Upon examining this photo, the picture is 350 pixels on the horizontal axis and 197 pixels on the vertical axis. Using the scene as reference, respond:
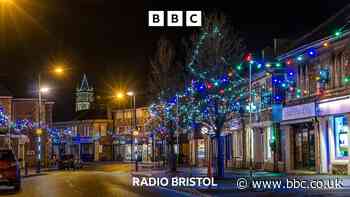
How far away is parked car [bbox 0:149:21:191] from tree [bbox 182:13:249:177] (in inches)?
416

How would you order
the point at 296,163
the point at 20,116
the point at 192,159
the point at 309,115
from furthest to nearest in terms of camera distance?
1. the point at 20,116
2. the point at 192,159
3. the point at 296,163
4. the point at 309,115

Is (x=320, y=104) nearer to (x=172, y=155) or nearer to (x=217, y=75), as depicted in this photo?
(x=217, y=75)

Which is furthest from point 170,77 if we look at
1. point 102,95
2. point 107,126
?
point 102,95

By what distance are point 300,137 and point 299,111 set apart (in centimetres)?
205

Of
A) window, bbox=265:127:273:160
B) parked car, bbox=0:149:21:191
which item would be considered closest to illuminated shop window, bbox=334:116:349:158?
window, bbox=265:127:273:160

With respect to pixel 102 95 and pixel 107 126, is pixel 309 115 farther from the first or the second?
pixel 102 95

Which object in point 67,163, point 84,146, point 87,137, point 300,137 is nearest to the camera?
point 300,137

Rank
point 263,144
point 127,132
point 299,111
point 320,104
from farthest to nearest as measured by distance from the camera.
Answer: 1. point 127,132
2. point 263,144
3. point 299,111
4. point 320,104

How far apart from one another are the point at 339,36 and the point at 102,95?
115 meters

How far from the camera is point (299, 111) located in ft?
127

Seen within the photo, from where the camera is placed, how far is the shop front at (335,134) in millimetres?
33625

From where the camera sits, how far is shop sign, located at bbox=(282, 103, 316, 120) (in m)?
37.2

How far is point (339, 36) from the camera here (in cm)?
3262

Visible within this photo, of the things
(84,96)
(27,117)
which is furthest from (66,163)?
(84,96)
